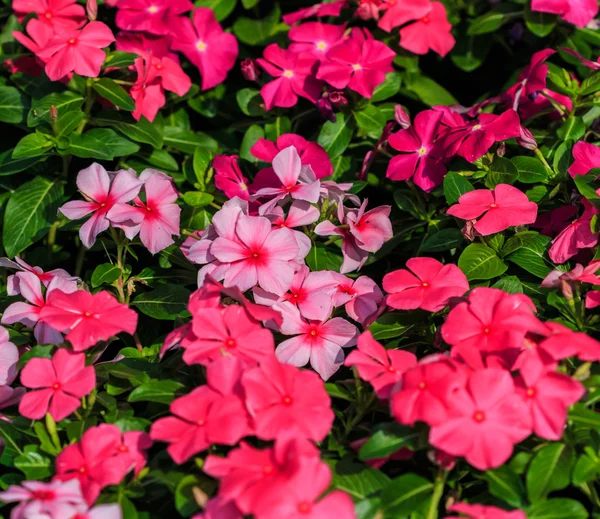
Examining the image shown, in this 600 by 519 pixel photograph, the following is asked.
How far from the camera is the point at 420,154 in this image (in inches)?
84.2

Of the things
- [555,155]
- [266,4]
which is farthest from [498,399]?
[266,4]

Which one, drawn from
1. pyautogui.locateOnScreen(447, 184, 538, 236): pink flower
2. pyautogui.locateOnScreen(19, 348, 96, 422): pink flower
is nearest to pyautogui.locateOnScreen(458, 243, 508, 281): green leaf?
pyautogui.locateOnScreen(447, 184, 538, 236): pink flower

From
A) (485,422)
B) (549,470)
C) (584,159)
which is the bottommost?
(549,470)

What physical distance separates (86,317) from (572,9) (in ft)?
5.71

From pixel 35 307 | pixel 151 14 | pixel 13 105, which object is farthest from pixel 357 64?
pixel 35 307

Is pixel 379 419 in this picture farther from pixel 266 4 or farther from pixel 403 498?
pixel 266 4

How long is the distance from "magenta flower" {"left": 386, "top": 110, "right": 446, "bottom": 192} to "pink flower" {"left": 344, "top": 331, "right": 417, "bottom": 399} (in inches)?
26.1

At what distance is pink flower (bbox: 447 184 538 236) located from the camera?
180 centimetres

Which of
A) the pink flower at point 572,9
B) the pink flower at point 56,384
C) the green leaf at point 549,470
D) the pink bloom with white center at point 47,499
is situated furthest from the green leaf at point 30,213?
the pink flower at point 572,9

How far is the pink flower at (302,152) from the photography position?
7.06ft

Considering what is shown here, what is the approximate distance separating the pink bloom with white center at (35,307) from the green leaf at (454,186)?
90 cm

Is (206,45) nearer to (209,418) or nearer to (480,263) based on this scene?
(480,263)

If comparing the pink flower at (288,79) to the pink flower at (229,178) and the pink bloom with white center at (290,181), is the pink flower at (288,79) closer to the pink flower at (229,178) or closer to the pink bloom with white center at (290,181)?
the pink flower at (229,178)

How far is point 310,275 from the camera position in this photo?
1.85 metres
